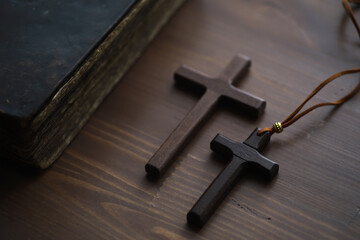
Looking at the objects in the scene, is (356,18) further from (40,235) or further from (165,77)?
(40,235)

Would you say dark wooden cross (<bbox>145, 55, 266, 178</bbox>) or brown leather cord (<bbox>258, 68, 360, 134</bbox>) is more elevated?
brown leather cord (<bbox>258, 68, 360, 134</bbox>)

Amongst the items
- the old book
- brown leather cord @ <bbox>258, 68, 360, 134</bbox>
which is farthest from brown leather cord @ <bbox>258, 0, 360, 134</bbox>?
the old book

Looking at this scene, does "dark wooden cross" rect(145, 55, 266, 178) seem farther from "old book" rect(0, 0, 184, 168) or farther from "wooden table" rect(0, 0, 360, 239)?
"old book" rect(0, 0, 184, 168)

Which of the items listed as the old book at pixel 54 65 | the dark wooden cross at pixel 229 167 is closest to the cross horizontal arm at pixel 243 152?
the dark wooden cross at pixel 229 167

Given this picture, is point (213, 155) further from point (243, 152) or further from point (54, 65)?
point (54, 65)

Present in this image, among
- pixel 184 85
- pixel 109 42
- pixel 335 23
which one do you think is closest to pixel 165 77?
pixel 184 85

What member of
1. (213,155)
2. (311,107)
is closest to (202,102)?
(213,155)
